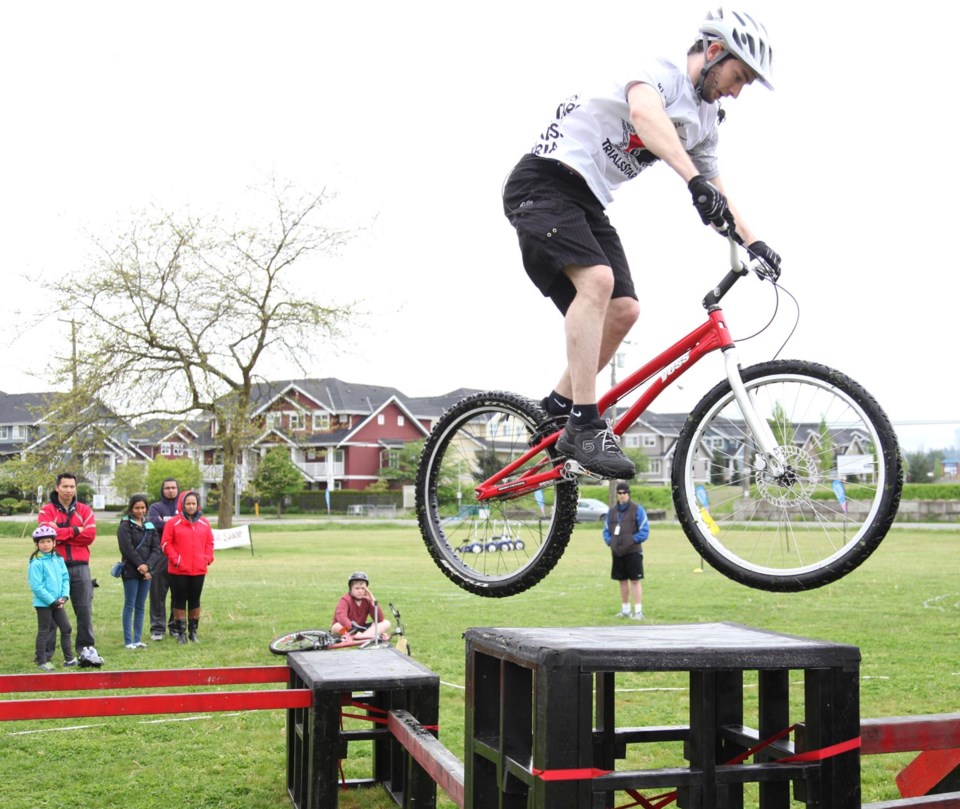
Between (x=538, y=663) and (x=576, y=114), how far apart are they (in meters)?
2.01

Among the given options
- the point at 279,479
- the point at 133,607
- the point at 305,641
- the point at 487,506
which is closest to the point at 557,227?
the point at 487,506

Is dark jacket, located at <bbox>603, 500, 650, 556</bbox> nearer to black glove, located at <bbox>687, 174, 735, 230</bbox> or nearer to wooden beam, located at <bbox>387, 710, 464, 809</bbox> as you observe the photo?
wooden beam, located at <bbox>387, 710, 464, 809</bbox>

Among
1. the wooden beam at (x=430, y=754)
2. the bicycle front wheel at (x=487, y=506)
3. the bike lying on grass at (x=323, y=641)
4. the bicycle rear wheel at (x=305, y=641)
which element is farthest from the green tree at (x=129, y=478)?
the bicycle front wheel at (x=487, y=506)

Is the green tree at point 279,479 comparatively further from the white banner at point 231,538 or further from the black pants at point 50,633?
the black pants at point 50,633

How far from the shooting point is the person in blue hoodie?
12.7 metres

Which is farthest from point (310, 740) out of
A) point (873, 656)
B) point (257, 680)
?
point (873, 656)

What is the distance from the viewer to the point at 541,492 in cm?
453

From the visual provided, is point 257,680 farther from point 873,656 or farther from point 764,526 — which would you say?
point 873,656

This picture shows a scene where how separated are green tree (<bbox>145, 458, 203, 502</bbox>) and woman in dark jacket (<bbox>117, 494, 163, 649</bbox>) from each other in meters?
46.9

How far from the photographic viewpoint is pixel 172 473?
61.5 metres

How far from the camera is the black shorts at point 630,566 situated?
1664cm

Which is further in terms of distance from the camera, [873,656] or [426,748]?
[873,656]

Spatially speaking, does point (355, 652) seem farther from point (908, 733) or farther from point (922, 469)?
point (922, 469)

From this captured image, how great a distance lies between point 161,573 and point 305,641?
3.81 metres
